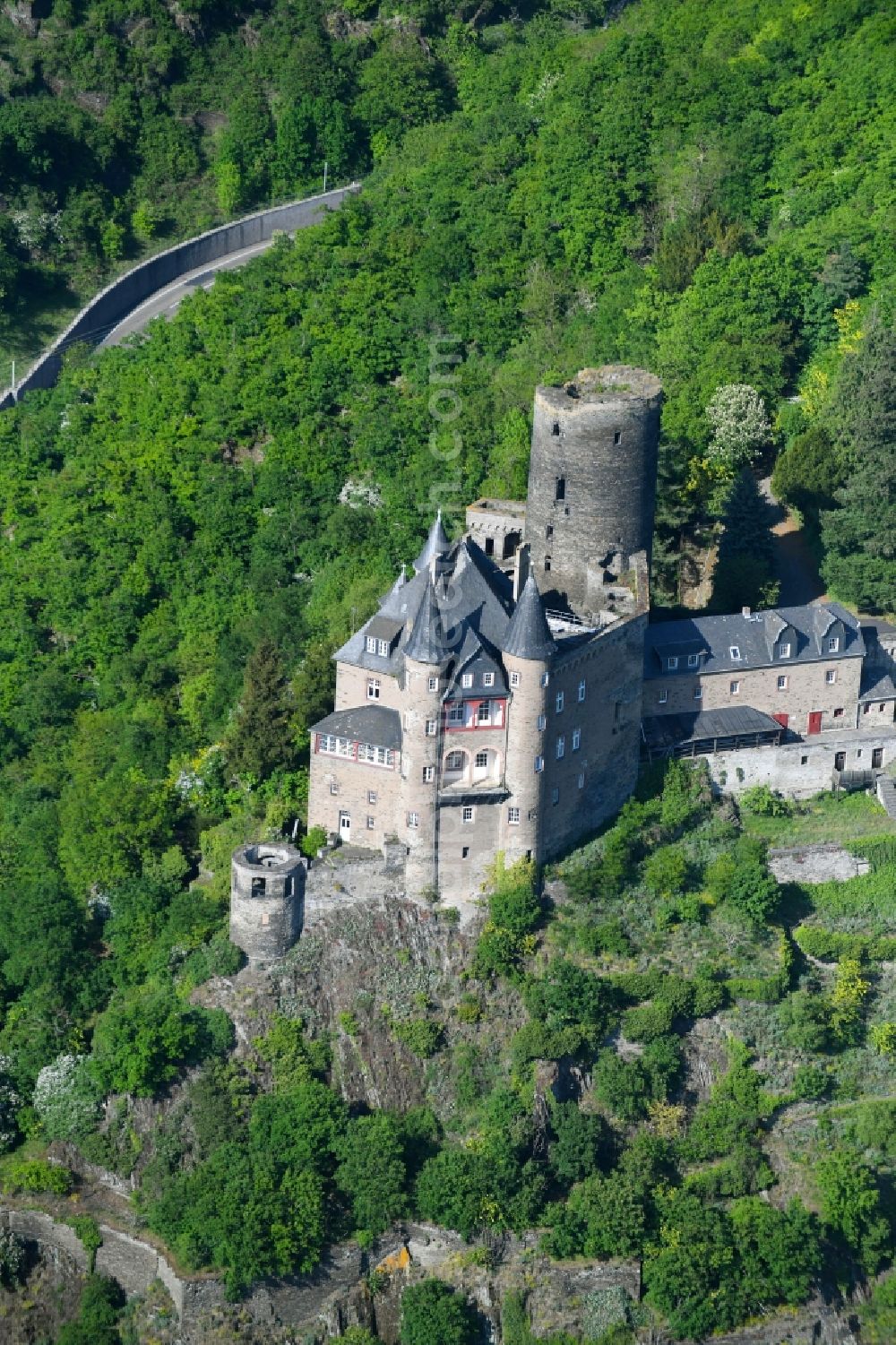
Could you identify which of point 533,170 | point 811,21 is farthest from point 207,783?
point 811,21

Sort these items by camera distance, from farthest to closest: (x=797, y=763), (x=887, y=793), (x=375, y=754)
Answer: (x=887, y=793) → (x=797, y=763) → (x=375, y=754)

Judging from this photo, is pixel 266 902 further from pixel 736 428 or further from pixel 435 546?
pixel 736 428

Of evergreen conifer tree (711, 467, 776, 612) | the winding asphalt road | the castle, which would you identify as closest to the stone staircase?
the castle

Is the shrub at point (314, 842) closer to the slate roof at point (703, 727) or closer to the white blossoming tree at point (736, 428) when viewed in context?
the slate roof at point (703, 727)

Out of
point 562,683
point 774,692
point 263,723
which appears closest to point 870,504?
point 774,692

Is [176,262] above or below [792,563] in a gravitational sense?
above

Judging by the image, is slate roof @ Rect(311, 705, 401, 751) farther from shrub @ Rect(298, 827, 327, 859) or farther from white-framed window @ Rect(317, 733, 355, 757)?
shrub @ Rect(298, 827, 327, 859)

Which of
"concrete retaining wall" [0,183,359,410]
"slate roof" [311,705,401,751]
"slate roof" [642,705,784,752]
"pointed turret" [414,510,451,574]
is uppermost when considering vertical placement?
"concrete retaining wall" [0,183,359,410]

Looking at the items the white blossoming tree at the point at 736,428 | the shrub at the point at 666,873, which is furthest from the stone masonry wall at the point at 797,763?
the white blossoming tree at the point at 736,428
